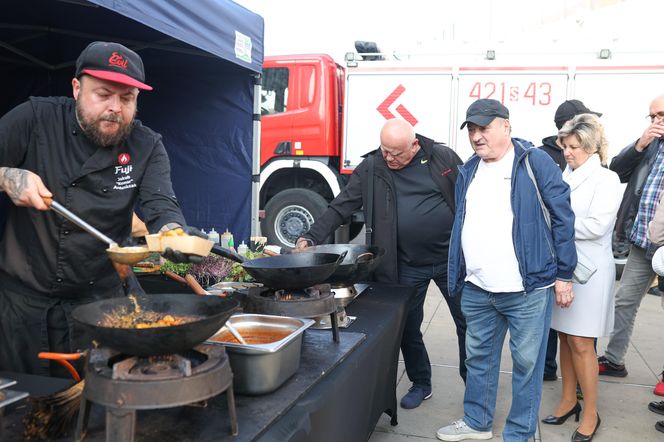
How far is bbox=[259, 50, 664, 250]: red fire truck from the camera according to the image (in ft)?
23.0

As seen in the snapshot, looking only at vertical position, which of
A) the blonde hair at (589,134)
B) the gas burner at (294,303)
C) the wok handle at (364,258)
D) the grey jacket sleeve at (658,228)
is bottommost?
the gas burner at (294,303)

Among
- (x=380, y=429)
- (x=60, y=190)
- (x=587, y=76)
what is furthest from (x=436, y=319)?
(x=60, y=190)

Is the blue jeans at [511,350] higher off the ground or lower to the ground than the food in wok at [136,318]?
lower

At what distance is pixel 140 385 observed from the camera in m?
1.30

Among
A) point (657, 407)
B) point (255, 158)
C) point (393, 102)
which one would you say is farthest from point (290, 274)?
point (393, 102)

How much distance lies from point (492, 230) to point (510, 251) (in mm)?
132

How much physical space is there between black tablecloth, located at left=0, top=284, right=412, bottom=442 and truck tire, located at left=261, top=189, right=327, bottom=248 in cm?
469

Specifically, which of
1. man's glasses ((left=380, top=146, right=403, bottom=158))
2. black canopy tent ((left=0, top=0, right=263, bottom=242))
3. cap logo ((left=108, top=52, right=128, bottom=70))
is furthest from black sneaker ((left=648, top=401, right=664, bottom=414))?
cap logo ((left=108, top=52, right=128, bottom=70))

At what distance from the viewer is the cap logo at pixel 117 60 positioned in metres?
1.90

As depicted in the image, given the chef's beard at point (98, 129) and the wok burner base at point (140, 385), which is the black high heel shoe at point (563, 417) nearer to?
the wok burner base at point (140, 385)

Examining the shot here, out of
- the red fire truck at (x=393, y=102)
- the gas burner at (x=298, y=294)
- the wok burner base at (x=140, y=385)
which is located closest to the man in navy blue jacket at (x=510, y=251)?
the gas burner at (x=298, y=294)

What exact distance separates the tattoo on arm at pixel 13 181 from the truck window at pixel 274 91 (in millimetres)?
6204

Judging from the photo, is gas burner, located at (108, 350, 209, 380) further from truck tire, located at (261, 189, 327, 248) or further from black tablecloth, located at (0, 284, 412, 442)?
truck tire, located at (261, 189, 327, 248)

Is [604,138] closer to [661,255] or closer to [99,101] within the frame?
[661,255]
